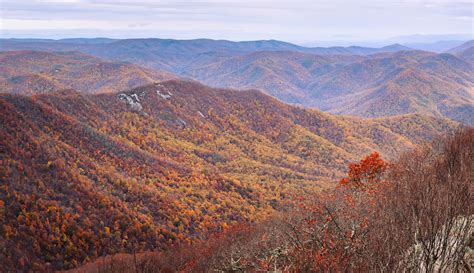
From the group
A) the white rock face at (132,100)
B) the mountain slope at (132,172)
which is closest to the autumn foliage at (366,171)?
the mountain slope at (132,172)

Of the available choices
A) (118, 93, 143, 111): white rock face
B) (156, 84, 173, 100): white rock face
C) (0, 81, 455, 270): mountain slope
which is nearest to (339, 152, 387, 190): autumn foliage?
(0, 81, 455, 270): mountain slope

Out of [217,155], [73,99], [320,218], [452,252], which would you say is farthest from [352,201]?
[73,99]

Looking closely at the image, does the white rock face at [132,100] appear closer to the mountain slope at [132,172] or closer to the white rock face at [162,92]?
the mountain slope at [132,172]

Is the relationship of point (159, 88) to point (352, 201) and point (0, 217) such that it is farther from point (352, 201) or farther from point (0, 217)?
point (352, 201)

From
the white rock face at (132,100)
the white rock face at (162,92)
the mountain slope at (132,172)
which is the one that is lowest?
the mountain slope at (132,172)

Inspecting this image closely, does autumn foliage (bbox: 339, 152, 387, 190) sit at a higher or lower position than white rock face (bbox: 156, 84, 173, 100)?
lower

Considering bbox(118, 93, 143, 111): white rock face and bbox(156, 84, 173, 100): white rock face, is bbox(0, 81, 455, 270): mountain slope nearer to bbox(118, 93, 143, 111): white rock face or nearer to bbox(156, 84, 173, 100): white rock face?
bbox(156, 84, 173, 100): white rock face
